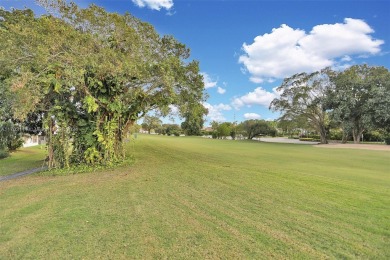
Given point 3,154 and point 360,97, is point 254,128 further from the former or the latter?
point 3,154

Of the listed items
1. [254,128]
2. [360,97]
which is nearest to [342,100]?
[360,97]

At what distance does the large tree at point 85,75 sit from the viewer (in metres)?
7.68

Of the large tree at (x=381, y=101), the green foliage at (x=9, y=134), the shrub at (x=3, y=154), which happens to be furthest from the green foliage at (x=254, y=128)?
the shrub at (x=3, y=154)

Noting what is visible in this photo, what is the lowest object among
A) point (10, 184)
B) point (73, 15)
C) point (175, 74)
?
point (10, 184)

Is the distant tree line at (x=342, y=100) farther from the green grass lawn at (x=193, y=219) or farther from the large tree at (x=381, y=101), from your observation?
the green grass lawn at (x=193, y=219)

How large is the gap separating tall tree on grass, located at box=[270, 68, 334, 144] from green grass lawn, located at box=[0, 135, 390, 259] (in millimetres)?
25186

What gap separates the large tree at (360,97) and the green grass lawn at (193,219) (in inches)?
858

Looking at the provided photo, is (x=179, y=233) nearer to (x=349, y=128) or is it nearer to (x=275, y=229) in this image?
(x=275, y=229)

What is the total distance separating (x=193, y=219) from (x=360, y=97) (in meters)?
29.4

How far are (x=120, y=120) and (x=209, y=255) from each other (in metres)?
8.33

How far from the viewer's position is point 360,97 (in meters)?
27.0

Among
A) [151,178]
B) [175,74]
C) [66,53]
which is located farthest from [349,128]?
[66,53]

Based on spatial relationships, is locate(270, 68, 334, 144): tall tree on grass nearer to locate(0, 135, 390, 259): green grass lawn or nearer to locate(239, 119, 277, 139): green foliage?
locate(239, 119, 277, 139): green foliage

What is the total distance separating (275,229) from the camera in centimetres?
374
